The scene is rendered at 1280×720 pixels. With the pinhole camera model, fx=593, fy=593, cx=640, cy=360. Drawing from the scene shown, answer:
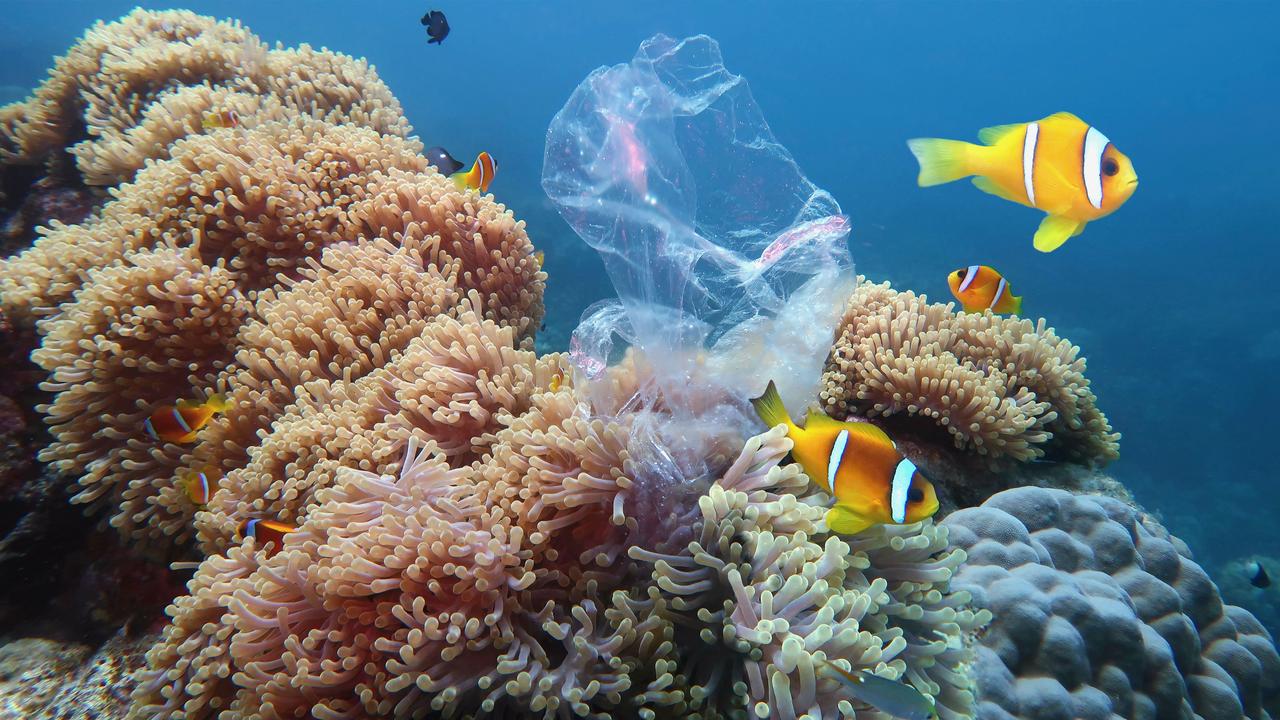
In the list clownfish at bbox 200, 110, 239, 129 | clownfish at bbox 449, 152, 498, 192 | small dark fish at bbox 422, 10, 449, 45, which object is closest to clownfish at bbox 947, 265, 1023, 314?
clownfish at bbox 449, 152, 498, 192

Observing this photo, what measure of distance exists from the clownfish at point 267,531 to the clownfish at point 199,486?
372 millimetres

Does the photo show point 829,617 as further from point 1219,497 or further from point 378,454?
point 1219,497

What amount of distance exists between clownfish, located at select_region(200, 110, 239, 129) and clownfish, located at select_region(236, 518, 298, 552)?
8.25ft

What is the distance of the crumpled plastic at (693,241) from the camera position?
188 cm

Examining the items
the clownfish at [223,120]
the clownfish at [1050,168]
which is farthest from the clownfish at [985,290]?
the clownfish at [223,120]

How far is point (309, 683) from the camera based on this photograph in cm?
145

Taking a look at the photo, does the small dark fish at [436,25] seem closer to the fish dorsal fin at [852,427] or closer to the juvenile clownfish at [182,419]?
the juvenile clownfish at [182,419]

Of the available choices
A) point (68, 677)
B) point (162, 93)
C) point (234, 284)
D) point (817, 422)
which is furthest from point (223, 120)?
point (817, 422)

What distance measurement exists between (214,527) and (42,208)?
12.8ft

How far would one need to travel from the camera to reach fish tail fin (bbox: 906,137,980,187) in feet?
7.37

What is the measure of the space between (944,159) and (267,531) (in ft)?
8.87

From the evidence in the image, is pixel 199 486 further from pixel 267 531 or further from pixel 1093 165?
pixel 1093 165

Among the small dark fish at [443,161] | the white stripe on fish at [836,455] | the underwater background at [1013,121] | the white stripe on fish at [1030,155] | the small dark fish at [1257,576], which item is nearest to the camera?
the white stripe on fish at [836,455]

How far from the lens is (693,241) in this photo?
1.96 meters
